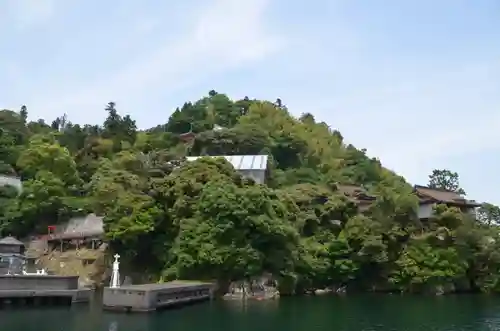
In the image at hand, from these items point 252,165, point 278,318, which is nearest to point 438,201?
point 252,165

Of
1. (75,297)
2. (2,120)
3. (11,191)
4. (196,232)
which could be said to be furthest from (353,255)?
(2,120)

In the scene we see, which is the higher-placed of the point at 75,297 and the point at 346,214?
the point at 346,214

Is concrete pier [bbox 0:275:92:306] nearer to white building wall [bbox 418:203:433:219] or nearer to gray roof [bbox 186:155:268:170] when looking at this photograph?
gray roof [bbox 186:155:268:170]

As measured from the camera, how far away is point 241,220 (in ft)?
109

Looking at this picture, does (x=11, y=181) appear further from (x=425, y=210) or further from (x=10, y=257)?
(x=425, y=210)

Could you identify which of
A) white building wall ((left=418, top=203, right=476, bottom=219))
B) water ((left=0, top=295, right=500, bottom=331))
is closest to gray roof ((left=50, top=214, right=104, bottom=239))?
water ((left=0, top=295, right=500, bottom=331))

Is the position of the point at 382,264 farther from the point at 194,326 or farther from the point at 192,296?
the point at 194,326

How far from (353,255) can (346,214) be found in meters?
3.69

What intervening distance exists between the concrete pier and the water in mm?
1357

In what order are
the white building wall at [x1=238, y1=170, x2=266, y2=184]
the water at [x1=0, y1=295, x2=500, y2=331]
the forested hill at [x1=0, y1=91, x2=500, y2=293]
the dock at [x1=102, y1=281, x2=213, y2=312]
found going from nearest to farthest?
the water at [x1=0, y1=295, x2=500, y2=331]
the dock at [x1=102, y1=281, x2=213, y2=312]
the forested hill at [x1=0, y1=91, x2=500, y2=293]
the white building wall at [x1=238, y1=170, x2=266, y2=184]

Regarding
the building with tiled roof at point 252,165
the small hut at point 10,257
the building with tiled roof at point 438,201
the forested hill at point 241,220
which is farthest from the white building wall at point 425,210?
the small hut at point 10,257

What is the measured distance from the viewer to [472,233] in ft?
133

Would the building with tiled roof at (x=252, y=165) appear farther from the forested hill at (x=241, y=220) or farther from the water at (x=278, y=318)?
the water at (x=278, y=318)

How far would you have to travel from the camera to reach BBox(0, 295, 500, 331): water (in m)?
21.0
